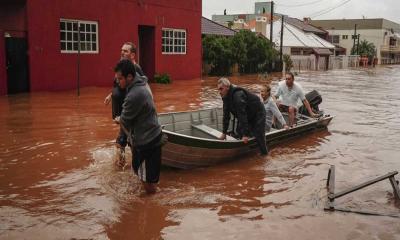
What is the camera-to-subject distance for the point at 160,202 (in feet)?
22.2

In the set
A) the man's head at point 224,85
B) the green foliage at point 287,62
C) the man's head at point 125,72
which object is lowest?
the man's head at point 224,85

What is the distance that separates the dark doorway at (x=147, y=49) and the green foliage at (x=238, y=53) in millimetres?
6901

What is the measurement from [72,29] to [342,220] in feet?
52.0

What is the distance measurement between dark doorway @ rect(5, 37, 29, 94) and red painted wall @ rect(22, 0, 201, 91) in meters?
0.25

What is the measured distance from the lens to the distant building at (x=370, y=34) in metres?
82.6

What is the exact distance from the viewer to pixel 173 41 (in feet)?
84.5

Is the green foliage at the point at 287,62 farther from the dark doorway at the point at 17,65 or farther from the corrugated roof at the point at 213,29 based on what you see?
the dark doorway at the point at 17,65

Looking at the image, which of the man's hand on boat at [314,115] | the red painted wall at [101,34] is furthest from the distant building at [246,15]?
the man's hand on boat at [314,115]

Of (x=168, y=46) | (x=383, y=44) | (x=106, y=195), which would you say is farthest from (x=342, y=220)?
(x=383, y=44)

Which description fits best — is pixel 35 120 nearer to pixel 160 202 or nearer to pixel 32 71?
pixel 32 71

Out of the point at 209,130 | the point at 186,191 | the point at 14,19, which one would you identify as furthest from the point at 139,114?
the point at 14,19

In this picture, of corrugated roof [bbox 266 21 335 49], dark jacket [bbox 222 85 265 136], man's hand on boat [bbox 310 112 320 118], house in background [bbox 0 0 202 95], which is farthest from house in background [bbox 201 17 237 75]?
dark jacket [bbox 222 85 265 136]

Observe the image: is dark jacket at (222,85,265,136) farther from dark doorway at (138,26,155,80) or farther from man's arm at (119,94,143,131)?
dark doorway at (138,26,155,80)

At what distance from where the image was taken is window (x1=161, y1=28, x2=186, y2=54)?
82.2 ft
